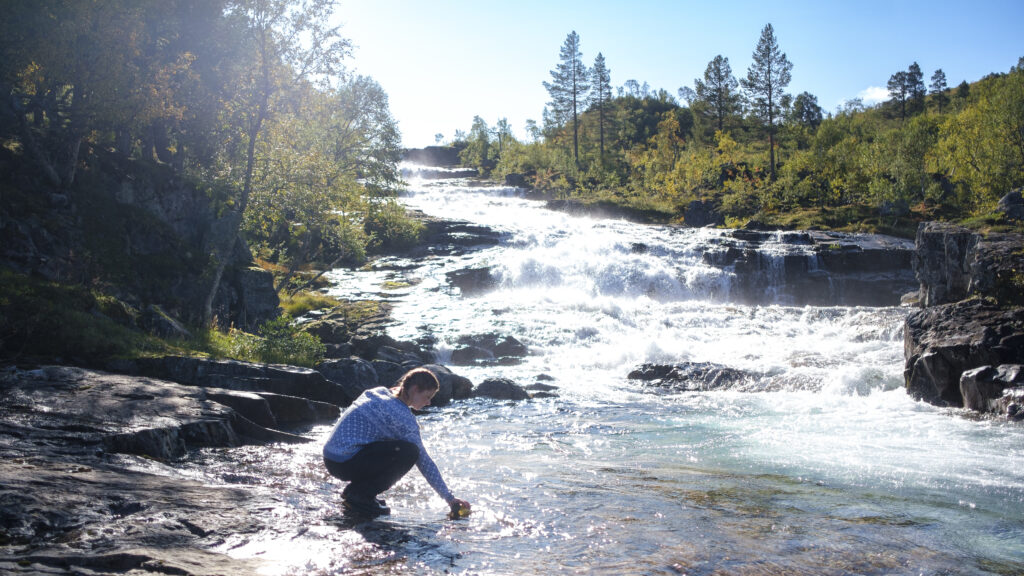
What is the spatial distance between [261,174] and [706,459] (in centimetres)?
1640

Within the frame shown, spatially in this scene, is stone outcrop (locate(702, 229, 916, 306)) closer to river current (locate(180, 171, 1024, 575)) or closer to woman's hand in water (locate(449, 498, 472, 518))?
river current (locate(180, 171, 1024, 575))

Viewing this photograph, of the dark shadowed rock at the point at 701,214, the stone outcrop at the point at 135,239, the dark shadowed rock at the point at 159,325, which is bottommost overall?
the dark shadowed rock at the point at 159,325

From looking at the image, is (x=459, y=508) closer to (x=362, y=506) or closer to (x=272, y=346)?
(x=362, y=506)

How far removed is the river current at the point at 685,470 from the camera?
5266 millimetres

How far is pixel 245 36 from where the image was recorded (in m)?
18.1

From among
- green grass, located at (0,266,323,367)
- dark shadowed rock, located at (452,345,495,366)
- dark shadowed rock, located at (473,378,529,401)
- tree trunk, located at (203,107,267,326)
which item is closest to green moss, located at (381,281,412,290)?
dark shadowed rock, located at (452,345,495,366)

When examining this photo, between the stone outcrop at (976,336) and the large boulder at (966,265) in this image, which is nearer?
the stone outcrop at (976,336)

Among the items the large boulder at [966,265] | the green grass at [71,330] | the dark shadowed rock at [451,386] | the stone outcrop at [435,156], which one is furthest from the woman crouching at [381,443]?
the stone outcrop at [435,156]

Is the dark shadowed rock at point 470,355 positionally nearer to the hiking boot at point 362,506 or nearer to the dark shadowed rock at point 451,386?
the dark shadowed rock at point 451,386

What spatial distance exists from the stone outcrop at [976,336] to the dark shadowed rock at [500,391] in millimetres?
9940

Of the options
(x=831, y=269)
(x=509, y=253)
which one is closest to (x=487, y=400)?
(x=509, y=253)

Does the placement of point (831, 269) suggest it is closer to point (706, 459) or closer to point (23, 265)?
point (706, 459)

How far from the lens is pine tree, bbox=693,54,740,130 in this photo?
80.8 m

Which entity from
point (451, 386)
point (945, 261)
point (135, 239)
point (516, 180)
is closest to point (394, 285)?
point (135, 239)
